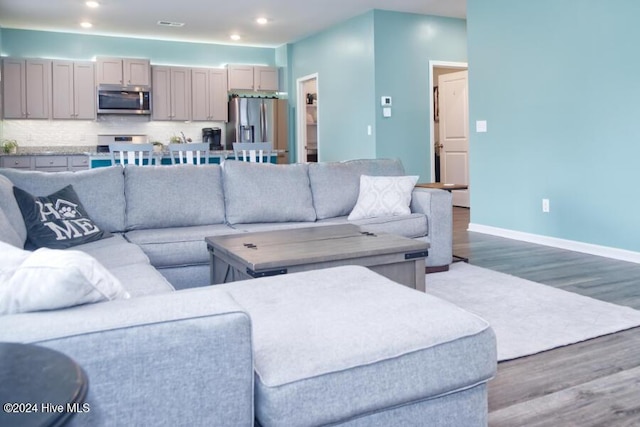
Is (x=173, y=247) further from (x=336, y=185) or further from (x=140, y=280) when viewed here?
(x=336, y=185)

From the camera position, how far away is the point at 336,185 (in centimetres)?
414

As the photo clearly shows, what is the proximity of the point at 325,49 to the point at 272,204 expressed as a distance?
473cm

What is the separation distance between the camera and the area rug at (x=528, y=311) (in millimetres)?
2564

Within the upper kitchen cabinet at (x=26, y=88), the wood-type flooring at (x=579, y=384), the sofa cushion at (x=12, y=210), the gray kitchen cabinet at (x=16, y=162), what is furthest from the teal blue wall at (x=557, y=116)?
the upper kitchen cabinet at (x=26, y=88)

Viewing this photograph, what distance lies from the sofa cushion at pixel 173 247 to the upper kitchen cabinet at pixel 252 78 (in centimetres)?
585

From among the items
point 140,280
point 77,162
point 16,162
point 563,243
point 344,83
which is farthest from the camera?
point 344,83

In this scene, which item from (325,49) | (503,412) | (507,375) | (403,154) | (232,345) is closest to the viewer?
(232,345)

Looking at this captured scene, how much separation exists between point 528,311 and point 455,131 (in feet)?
18.2

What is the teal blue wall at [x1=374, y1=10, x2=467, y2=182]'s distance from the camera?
6.93 metres

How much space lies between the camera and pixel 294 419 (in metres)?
1.21

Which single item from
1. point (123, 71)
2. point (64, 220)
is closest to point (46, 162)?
point (123, 71)

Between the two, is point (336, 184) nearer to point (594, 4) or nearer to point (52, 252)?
point (594, 4)

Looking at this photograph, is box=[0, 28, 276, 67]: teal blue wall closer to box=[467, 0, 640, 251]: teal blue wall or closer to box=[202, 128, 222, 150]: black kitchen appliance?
box=[202, 128, 222, 150]: black kitchen appliance

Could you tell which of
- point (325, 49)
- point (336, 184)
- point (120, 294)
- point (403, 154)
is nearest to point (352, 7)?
point (325, 49)
